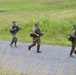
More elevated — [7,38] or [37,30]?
[37,30]

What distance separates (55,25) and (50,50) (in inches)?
321

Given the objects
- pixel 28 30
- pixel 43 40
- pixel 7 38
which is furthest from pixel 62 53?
pixel 28 30

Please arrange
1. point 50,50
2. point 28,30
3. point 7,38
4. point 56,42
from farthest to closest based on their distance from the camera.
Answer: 1. point 28,30
2. point 7,38
3. point 56,42
4. point 50,50

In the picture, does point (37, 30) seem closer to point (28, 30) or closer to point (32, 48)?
point (32, 48)

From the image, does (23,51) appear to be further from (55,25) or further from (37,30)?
(55,25)

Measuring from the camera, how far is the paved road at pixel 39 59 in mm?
13922

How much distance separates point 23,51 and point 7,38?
5.68m

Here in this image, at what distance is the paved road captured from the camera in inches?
548

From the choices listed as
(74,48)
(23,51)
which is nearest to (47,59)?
(74,48)

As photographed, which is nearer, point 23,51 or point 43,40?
point 23,51

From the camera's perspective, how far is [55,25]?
29062 millimetres

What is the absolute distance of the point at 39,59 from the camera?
58.0 ft

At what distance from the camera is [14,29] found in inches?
847

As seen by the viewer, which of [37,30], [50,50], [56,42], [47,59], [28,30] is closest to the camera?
[47,59]
